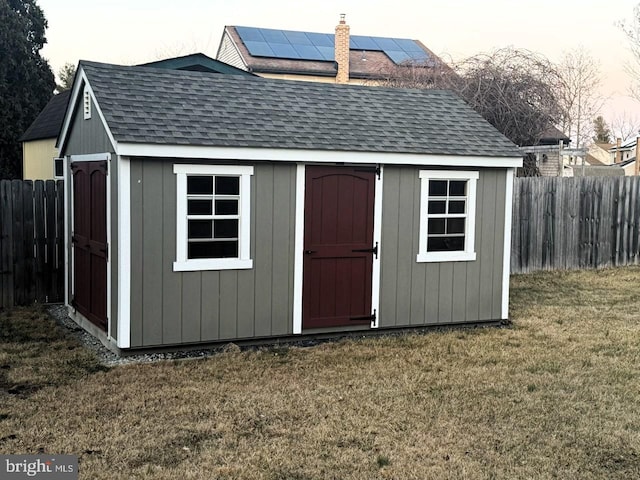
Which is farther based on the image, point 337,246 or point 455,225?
point 455,225

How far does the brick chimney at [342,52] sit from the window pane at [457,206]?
21.0m

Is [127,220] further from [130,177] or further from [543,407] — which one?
[543,407]

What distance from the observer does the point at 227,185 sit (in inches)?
340

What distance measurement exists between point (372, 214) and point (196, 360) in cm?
292

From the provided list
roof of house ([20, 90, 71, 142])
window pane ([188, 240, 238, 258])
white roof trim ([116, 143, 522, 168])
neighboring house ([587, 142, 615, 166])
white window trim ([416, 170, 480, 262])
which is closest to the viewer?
white roof trim ([116, 143, 522, 168])

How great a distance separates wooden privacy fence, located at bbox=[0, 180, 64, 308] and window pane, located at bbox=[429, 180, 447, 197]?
5548 mm

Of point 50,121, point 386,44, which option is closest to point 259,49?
point 386,44

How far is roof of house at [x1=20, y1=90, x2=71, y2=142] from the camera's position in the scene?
68.7ft

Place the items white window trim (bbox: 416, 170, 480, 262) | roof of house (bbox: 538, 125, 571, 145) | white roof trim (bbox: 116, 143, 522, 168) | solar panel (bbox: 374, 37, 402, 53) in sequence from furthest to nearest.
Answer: solar panel (bbox: 374, 37, 402, 53), roof of house (bbox: 538, 125, 571, 145), white window trim (bbox: 416, 170, 480, 262), white roof trim (bbox: 116, 143, 522, 168)

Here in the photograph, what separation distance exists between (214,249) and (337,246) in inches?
63.0

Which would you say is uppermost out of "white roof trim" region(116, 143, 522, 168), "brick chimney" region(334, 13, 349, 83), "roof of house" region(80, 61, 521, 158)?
"brick chimney" region(334, 13, 349, 83)

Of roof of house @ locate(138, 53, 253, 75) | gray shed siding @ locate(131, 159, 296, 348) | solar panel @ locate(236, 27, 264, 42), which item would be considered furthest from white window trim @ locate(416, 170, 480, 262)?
solar panel @ locate(236, 27, 264, 42)

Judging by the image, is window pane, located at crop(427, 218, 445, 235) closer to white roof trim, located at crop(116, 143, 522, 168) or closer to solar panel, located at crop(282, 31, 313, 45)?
white roof trim, located at crop(116, 143, 522, 168)

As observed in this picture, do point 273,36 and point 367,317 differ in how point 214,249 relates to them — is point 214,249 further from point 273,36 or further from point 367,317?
point 273,36
